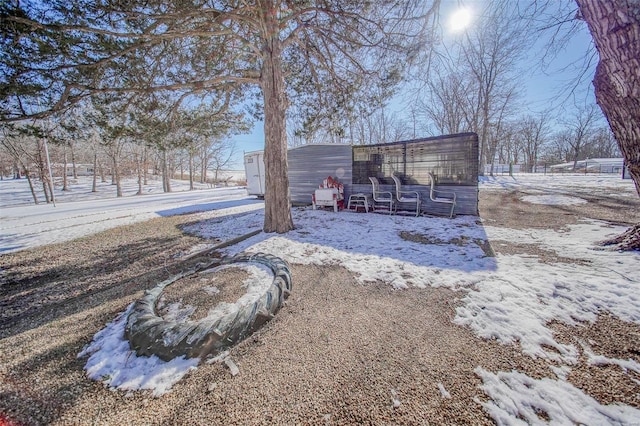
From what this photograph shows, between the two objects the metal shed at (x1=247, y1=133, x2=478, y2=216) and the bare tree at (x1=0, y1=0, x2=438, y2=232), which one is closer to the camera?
the bare tree at (x1=0, y1=0, x2=438, y2=232)

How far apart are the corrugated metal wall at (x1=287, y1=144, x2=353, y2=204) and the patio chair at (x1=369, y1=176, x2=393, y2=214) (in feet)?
4.00

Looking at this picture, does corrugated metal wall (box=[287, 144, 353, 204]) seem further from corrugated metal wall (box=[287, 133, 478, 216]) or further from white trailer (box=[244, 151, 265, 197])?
white trailer (box=[244, 151, 265, 197])

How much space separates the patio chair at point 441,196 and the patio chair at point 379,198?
3.78 ft

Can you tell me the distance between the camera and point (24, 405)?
1.31 m

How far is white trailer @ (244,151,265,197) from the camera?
38.8ft

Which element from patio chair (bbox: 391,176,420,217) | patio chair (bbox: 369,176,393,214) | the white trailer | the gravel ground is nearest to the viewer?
the gravel ground

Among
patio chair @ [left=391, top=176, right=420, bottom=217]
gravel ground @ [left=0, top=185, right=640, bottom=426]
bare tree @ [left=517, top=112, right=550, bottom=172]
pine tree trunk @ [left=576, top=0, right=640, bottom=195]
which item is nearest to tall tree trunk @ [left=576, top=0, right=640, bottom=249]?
pine tree trunk @ [left=576, top=0, right=640, bottom=195]

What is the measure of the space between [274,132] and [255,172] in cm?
794

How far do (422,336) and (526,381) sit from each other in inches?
23.6

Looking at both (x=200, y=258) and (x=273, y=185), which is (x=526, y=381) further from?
(x=273, y=185)

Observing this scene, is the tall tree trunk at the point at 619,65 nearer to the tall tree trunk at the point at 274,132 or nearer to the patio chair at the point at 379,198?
the tall tree trunk at the point at 274,132

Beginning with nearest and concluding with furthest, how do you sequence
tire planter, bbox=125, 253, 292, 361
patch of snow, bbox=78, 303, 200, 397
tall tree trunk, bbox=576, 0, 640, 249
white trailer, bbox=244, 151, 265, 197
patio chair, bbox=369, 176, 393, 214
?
1. patch of snow, bbox=78, 303, 200, 397
2. tire planter, bbox=125, 253, 292, 361
3. tall tree trunk, bbox=576, 0, 640, 249
4. patio chair, bbox=369, 176, 393, 214
5. white trailer, bbox=244, 151, 265, 197

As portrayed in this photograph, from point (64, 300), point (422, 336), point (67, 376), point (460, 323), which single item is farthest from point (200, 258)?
point (460, 323)

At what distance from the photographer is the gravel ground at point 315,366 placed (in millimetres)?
1217
